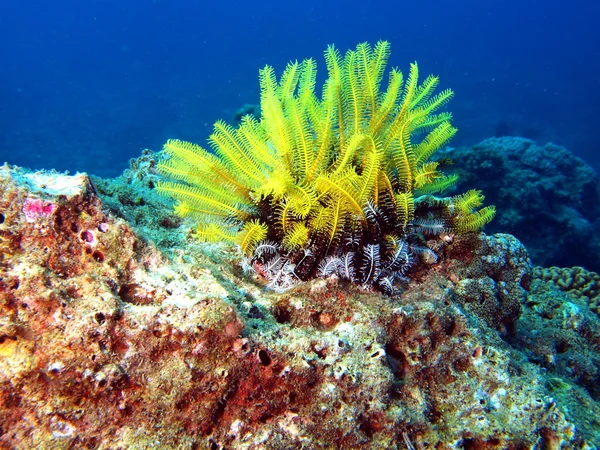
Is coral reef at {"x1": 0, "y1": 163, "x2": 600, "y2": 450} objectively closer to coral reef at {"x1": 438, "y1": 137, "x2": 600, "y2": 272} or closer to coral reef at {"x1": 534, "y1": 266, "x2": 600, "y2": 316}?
coral reef at {"x1": 534, "y1": 266, "x2": 600, "y2": 316}

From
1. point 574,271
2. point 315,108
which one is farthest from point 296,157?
point 574,271

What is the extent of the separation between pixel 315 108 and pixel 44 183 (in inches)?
81.0

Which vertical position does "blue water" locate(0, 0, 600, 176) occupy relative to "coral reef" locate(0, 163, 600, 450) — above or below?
above

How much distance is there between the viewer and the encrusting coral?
2.80m

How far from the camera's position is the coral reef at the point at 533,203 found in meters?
13.5

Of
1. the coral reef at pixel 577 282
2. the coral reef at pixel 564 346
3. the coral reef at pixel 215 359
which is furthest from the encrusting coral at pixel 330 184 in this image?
the coral reef at pixel 577 282

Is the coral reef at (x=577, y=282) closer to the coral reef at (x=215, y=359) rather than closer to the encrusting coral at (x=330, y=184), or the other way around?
the encrusting coral at (x=330, y=184)

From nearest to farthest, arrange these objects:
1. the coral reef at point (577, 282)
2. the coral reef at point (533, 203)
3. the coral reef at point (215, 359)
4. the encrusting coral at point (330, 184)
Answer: the coral reef at point (215, 359)
the encrusting coral at point (330, 184)
the coral reef at point (577, 282)
the coral reef at point (533, 203)

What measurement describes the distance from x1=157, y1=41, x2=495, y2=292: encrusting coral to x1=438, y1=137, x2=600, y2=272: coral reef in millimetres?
11528

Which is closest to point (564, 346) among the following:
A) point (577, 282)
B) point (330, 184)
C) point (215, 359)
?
point (330, 184)

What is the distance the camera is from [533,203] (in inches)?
539

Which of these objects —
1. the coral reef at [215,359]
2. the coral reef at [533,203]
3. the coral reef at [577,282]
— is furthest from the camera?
the coral reef at [533,203]

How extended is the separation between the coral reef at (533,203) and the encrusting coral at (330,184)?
11.5 m

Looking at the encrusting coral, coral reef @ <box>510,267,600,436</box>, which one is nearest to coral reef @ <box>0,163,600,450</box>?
coral reef @ <box>510,267,600,436</box>
